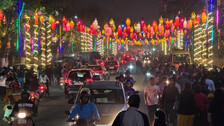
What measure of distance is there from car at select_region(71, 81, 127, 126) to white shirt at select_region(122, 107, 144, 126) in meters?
3.90

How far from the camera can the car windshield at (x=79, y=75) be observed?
70.3ft

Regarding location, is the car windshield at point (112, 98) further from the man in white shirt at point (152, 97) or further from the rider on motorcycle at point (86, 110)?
the rider on motorcycle at point (86, 110)

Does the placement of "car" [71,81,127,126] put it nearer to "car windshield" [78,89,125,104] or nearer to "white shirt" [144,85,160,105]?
"car windshield" [78,89,125,104]

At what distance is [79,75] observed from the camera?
2181cm

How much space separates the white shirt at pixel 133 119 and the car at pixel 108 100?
3.90 metres

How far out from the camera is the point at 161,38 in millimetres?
111938

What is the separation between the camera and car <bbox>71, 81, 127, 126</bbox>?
9477 millimetres

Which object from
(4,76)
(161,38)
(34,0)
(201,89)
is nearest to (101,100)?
(201,89)

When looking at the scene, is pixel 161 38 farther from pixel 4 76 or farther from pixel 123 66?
pixel 4 76

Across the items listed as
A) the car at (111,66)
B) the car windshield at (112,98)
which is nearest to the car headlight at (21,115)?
the car windshield at (112,98)

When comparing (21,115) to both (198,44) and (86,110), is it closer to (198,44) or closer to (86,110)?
(86,110)

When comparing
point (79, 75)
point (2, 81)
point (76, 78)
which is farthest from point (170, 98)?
point (79, 75)

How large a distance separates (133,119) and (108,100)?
5014 mm

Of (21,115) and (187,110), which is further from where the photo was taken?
(187,110)
